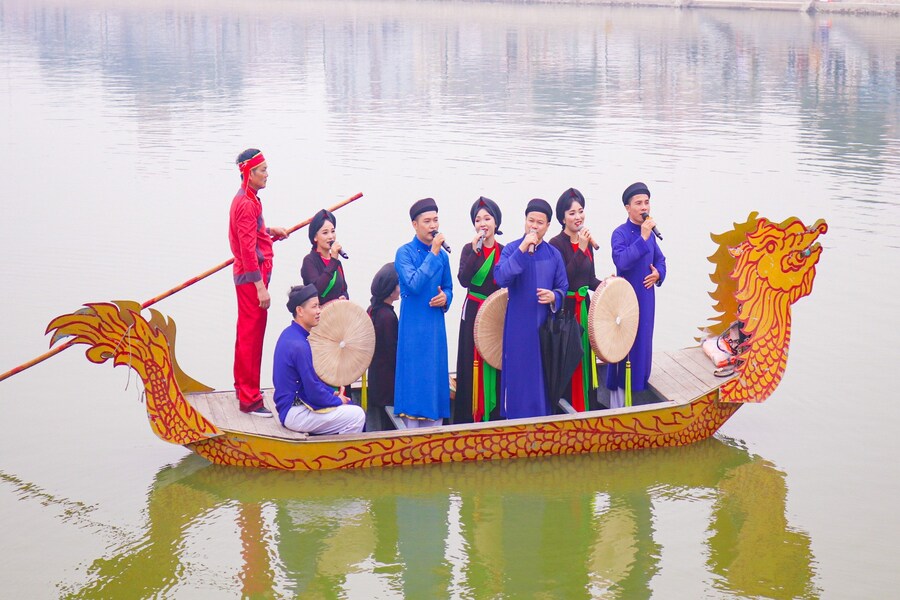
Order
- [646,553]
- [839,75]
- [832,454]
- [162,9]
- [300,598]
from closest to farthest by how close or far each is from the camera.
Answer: [300,598] < [646,553] < [832,454] < [839,75] < [162,9]

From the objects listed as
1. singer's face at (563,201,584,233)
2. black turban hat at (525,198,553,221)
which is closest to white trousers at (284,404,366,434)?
black turban hat at (525,198,553,221)

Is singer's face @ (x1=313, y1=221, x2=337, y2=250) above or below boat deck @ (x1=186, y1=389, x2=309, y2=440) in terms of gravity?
above

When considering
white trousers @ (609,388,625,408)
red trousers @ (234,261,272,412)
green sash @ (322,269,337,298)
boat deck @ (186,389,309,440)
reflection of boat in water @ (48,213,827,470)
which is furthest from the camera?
white trousers @ (609,388,625,408)

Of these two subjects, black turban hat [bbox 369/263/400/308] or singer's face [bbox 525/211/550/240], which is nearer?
singer's face [bbox 525/211/550/240]

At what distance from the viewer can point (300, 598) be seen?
22.6ft

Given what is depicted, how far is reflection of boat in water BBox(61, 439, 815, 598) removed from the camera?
7094 millimetres

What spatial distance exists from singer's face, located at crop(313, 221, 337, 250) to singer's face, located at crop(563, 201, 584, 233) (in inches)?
65.6

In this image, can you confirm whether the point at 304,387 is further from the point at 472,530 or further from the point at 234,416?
the point at 472,530

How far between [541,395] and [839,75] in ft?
83.2

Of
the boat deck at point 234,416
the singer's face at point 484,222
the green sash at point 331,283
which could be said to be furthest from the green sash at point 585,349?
the boat deck at point 234,416

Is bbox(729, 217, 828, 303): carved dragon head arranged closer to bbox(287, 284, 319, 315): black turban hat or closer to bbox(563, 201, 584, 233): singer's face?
bbox(563, 201, 584, 233): singer's face

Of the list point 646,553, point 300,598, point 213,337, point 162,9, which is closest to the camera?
point 300,598

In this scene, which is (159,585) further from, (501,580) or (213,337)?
(213,337)

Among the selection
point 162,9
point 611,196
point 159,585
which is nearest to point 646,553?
point 159,585
